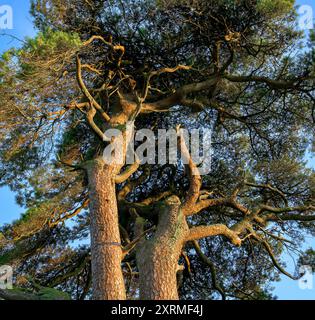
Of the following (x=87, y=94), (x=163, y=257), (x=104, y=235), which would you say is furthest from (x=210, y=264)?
(x=87, y=94)

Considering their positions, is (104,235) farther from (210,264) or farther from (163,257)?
(210,264)

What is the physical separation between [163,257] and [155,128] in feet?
12.2

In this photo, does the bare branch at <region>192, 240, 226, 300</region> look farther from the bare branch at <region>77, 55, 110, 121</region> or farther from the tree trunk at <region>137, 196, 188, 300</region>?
the bare branch at <region>77, 55, 110, 121</region>

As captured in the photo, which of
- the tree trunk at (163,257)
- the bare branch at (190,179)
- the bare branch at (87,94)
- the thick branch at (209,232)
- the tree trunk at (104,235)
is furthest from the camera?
the thick branch at (209,232)

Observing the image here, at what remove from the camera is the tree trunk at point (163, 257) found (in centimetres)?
683

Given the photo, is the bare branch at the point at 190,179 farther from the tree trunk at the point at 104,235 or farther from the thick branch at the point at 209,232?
the tree trunk at the point at 104,235

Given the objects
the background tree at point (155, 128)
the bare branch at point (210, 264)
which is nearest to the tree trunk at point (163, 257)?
the background tree at point (155, 128)

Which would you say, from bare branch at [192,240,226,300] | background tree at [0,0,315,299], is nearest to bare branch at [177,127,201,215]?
background tree at [0,0,315,299]

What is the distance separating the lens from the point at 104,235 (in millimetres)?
7066

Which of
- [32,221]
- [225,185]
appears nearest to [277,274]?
[225,185]

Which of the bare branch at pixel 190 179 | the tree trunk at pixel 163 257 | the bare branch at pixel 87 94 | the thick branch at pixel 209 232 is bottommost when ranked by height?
the tree trunk at pixel 163 257

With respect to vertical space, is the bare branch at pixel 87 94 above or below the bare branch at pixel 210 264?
above

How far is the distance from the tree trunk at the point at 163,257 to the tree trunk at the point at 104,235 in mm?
345
